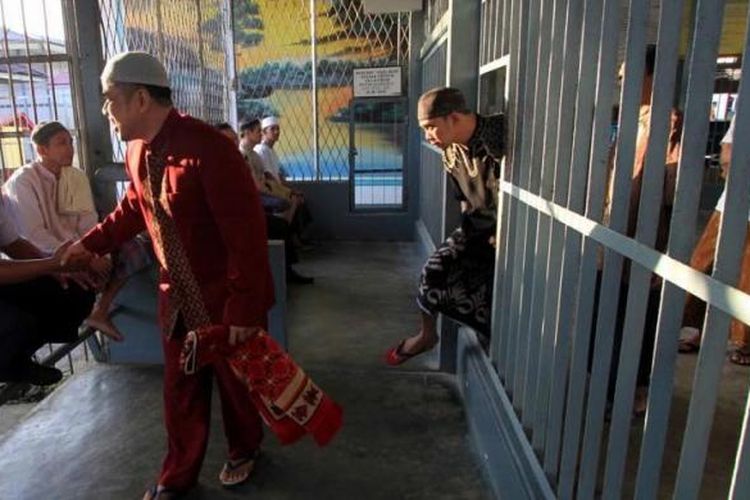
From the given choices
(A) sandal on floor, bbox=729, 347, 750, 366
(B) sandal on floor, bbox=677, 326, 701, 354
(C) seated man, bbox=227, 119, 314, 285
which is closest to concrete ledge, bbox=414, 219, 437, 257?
(C) seated man, bbox=227, 119, 314, 285

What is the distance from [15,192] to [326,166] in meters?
4.02

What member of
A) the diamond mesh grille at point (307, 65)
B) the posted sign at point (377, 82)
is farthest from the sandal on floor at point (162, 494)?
the posted sign at point (377, 82)

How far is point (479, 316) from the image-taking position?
2574mm

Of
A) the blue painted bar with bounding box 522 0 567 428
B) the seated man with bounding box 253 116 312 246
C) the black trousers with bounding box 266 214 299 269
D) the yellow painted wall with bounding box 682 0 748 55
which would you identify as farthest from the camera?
the seated man with bounding box 253 116 312 246

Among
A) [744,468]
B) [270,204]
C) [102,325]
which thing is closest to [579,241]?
[744,468]

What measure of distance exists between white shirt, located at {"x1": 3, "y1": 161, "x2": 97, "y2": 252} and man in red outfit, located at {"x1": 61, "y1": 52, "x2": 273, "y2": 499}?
1.11m

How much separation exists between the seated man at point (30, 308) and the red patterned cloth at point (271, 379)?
1.94 feet

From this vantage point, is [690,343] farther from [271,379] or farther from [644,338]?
[271,379]

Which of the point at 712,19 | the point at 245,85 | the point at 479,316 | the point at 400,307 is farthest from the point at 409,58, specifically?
the point at 712,19

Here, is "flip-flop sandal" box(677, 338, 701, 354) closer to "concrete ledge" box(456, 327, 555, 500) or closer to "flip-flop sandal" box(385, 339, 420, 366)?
"concrete ledge" box(456, 327, 555, 500)

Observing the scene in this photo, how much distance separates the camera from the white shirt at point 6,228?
219 centimetres

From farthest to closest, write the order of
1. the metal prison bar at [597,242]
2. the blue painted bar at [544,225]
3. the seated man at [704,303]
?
the seated man at [704,303] → the blue painted bar at [544,225] → the metal prison bar at [597,242]

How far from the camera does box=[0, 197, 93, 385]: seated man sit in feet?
6.44

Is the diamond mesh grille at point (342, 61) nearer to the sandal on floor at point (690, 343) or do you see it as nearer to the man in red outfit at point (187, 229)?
the sandal on floor at point (690, 343)
